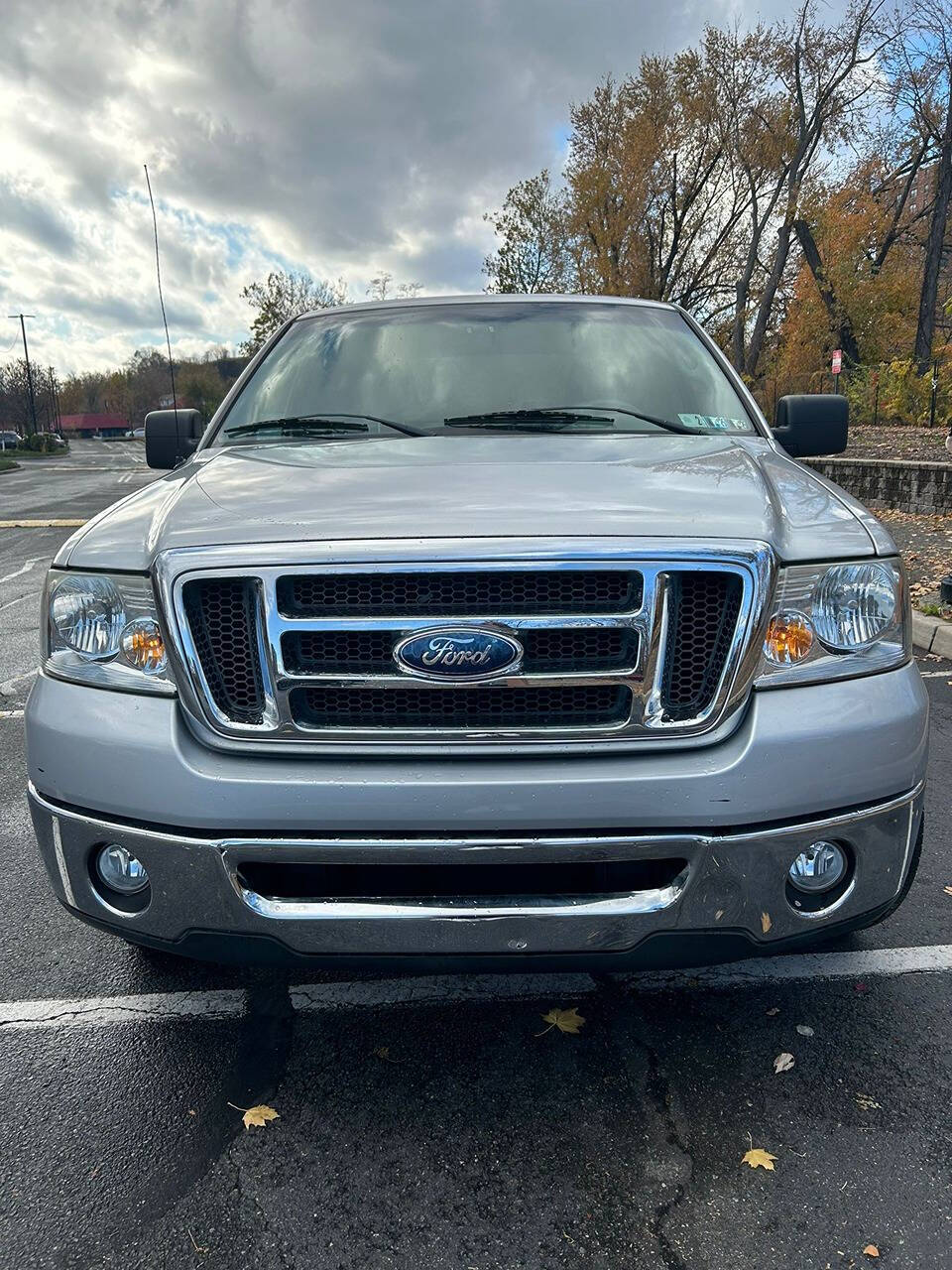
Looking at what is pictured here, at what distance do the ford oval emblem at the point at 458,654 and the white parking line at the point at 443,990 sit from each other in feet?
3.62

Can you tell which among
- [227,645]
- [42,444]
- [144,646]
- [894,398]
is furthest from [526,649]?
[42,444]

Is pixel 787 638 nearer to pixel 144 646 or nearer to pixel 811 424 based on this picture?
pixel 144 646

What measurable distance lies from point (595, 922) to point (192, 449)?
2.57m

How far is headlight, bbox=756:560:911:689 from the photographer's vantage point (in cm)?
199

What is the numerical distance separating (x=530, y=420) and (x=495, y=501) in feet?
3.27

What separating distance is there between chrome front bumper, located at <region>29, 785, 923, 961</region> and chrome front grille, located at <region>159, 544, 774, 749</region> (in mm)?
224

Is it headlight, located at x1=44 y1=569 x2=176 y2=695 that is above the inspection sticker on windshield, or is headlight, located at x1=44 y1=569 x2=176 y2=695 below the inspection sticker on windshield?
below

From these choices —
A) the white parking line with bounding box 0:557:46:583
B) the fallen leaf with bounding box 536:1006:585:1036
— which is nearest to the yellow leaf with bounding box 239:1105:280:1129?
the fallen leaf with bounding box 536:1006:585:1036

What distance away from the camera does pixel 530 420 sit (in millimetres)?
2984

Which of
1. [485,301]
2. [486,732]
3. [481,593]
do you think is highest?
[485,301]

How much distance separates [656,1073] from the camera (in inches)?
89.4

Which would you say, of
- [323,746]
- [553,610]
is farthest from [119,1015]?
[553,610]

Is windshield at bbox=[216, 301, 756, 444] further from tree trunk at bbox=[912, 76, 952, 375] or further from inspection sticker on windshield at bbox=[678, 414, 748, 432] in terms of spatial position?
tree trunk at bbox=[912, 76, 952, 375]

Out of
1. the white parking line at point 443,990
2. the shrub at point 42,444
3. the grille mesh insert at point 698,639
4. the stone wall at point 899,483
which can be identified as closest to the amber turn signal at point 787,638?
the grille mesh insert at point 698,639
